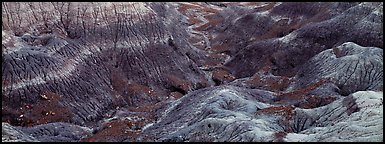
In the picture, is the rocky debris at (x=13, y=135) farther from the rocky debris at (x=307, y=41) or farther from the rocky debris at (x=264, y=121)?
the rocky debris at (x=307, y=41)

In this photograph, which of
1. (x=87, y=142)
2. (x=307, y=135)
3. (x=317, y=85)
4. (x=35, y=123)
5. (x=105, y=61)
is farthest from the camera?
(x=105, y=61)

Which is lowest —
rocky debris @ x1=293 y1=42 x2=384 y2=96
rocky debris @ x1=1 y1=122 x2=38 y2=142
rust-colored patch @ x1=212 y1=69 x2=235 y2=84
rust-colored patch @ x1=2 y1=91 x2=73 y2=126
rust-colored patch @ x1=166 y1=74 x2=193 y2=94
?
rust-colored patch @ x1=212 y1=69 x2=235 y2=84

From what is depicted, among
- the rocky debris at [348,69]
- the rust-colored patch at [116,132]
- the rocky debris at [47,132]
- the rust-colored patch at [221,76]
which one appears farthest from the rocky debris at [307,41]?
the rocky debris at [47,132]

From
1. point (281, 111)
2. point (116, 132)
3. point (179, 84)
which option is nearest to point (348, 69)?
point (281, 111)

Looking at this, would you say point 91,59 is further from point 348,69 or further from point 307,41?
point 307,41

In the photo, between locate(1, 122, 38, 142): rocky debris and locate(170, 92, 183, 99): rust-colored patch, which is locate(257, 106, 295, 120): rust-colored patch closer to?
locate(170, 92, 183, 99): rust-colored patch

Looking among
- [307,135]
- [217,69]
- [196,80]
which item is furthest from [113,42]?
[307,135]

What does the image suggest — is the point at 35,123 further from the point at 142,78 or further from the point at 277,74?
the point at 277,74

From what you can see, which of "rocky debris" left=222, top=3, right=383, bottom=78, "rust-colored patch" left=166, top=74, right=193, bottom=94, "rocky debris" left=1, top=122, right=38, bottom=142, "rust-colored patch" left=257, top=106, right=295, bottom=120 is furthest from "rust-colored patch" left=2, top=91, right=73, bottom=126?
"rocky debris" left=222, top=3, right=383, bottom=78
